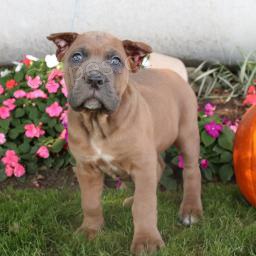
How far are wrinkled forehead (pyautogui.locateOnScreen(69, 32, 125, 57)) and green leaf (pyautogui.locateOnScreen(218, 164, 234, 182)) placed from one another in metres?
1.84

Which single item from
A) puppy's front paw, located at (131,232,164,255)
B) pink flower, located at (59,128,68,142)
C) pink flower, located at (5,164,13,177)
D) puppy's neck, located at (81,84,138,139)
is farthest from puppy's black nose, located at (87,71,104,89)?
pink flower, located at (5,164,13,177)

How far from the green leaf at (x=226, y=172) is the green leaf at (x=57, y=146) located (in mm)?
1376

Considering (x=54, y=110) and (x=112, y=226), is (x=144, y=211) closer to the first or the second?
(x=112, y=226)

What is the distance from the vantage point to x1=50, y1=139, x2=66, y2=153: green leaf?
529 centimetres

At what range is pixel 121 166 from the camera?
3.89 metres

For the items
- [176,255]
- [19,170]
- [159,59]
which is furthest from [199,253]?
[159,59]

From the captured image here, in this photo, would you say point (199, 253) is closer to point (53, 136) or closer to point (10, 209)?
point (10, 209)

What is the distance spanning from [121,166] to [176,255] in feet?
2.14

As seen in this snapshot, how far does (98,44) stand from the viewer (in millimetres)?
3588

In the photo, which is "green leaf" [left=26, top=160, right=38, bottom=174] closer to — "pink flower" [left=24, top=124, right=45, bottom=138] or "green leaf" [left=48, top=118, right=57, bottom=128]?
"pink flower" [left=24, top=124, right=45, bottom=138]

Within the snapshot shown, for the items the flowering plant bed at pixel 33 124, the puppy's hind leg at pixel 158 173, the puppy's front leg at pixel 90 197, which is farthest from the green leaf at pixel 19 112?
the puppy's front leg at pixel 90 197

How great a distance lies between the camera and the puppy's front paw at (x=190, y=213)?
14.6 feet

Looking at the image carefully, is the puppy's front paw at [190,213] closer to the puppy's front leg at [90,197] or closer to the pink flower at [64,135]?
the puppy's front leg at [90,197]

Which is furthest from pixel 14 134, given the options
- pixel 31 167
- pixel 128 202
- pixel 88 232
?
pixel 88 232
